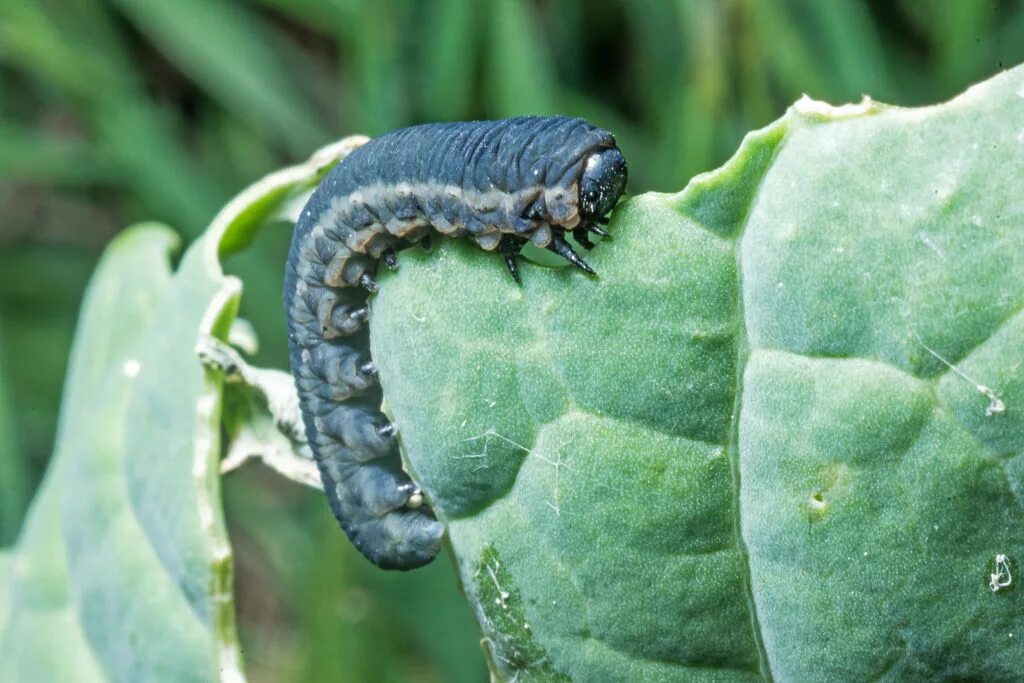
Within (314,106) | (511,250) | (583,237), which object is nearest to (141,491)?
(511,250)

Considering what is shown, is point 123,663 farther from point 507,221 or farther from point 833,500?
point 833,500

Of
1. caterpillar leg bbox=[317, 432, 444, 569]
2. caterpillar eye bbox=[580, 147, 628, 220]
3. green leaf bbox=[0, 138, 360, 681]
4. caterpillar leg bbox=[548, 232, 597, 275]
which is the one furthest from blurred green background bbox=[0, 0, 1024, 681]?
caterpillar leg bbox=[548, 232, 597, 275]

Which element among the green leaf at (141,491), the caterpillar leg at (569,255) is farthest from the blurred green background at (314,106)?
the caterpillar leg at (569,255)

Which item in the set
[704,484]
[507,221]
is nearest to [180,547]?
[507,221]

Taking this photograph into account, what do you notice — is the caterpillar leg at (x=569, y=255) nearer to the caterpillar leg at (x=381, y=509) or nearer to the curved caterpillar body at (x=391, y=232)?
the curved caterpillar body at (x=391, y=232)

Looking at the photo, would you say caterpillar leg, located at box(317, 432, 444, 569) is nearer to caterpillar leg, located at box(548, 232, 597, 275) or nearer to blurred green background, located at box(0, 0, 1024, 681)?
caterpillar leg, located at box(548, 232, 597, 275)

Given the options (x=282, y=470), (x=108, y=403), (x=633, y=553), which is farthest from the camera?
(x=108, y=403)
